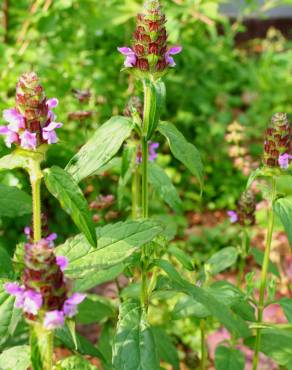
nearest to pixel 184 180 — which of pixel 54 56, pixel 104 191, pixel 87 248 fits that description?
pixel 104 191

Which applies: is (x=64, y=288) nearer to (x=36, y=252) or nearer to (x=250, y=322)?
(x=36, y=252)

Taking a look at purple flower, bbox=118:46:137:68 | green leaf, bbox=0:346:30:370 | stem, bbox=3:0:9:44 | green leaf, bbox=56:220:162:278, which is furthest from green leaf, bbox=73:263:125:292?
stem, bbox=3:0:9:44

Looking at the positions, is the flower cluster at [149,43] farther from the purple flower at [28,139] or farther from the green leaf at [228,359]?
the green leaf at [228,359]

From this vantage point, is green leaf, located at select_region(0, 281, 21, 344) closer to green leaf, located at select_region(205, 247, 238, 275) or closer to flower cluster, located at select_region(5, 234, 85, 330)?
flower cluster, located at select_region(5, 234, 85, 330)

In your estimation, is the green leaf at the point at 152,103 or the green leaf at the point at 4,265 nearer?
the green leaf at the point at 152,103

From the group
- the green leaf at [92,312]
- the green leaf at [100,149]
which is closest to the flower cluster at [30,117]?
the green leaf at [100,149]
